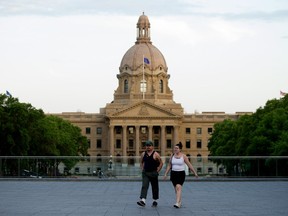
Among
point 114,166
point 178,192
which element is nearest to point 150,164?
point 178,192

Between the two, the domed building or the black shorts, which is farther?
the domed building

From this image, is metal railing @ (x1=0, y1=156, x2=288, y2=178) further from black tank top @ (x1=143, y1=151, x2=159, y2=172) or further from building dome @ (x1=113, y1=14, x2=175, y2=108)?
building dome @ (x1=113, y1=14, x2=175, y2=108)

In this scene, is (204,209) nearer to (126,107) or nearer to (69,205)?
(69,205)

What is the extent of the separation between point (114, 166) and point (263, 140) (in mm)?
30151

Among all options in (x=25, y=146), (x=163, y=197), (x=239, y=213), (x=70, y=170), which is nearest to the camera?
(x=239, y=213)

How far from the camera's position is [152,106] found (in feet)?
611

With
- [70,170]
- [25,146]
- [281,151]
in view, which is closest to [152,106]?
[25,146]

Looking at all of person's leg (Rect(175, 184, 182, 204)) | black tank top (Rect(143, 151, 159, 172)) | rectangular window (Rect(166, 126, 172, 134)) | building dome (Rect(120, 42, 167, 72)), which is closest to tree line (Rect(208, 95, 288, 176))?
black tank top (Rect(143, 151, 159, 172))

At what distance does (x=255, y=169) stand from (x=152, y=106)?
432ft

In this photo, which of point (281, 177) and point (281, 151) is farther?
point (281, 151)

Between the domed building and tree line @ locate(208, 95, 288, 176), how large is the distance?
70.0m

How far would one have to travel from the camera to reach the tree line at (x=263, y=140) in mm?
54656

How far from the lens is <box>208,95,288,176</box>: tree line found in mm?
54656

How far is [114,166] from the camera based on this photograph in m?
56.9
